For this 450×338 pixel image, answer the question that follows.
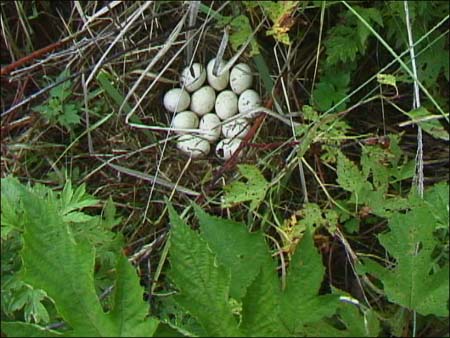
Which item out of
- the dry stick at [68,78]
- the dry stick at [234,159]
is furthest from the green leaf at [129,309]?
the dry stick at [68,78]

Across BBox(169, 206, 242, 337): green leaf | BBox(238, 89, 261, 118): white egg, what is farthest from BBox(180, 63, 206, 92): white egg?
BBox(169, 206, 242, 337): green leaf

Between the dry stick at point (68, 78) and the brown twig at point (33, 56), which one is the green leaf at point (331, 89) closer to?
the dry stick at point (68, 78)

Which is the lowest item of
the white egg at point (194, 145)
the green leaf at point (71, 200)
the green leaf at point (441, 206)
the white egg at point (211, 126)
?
the white egg at point (194, 145)

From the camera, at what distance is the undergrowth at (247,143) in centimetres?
141

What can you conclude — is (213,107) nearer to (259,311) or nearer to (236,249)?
(236,249)

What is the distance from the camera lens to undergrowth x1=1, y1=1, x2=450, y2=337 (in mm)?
1414

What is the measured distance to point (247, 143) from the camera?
166cm

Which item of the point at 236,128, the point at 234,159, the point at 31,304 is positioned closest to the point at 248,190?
the point at 234,159

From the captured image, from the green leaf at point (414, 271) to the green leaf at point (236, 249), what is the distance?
0.55ft

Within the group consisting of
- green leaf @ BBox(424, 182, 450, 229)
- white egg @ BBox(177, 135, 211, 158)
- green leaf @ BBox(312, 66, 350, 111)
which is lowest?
white egg @ BBox(177, 135, 211, 158)

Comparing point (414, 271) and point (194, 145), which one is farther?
point (194, 145)

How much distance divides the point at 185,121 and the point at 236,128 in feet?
0.42

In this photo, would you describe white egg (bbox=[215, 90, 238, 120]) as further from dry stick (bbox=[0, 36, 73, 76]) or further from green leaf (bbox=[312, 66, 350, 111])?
dry stick (bbox=[0, 36, 73, 76])

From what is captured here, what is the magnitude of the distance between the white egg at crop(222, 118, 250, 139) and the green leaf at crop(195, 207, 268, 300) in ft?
2.72
